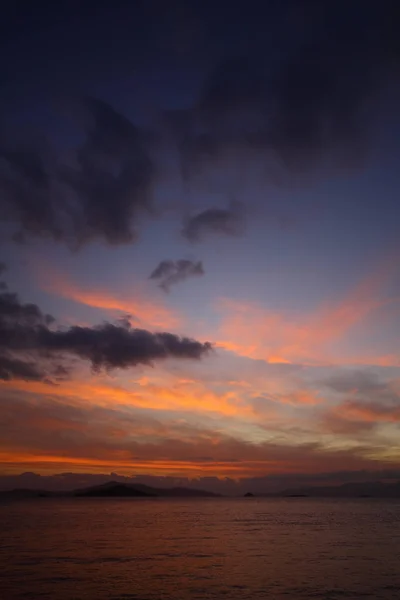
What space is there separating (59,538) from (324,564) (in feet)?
145

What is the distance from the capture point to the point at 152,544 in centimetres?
7062

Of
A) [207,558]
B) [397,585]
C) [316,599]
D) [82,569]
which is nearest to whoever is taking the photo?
[316,599]

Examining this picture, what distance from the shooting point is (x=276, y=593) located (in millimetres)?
38656

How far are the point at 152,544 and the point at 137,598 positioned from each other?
119 feet

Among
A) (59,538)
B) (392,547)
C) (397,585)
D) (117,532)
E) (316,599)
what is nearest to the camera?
(316,599)

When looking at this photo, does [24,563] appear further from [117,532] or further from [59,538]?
[117,532]

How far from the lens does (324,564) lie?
5316 cm

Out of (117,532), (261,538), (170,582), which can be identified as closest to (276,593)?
(170,582)

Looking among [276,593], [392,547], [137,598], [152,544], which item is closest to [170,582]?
[137,598]

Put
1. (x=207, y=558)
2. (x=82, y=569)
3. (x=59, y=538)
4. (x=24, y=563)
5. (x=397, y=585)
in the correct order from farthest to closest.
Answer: (x=59, y=538), (x=207, y=558), (x=24, y=563), (x=82, y=569), (x=397, y=585)

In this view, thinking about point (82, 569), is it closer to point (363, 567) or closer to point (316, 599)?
point (316, 599)

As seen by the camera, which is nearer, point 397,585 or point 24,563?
point 397,585

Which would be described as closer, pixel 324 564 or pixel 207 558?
pixel 324 564

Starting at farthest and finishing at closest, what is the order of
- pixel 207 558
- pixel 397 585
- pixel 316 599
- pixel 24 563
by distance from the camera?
pixel 207 558 → pixel 24 563 → pixel 397 585 → pixel 316 599
